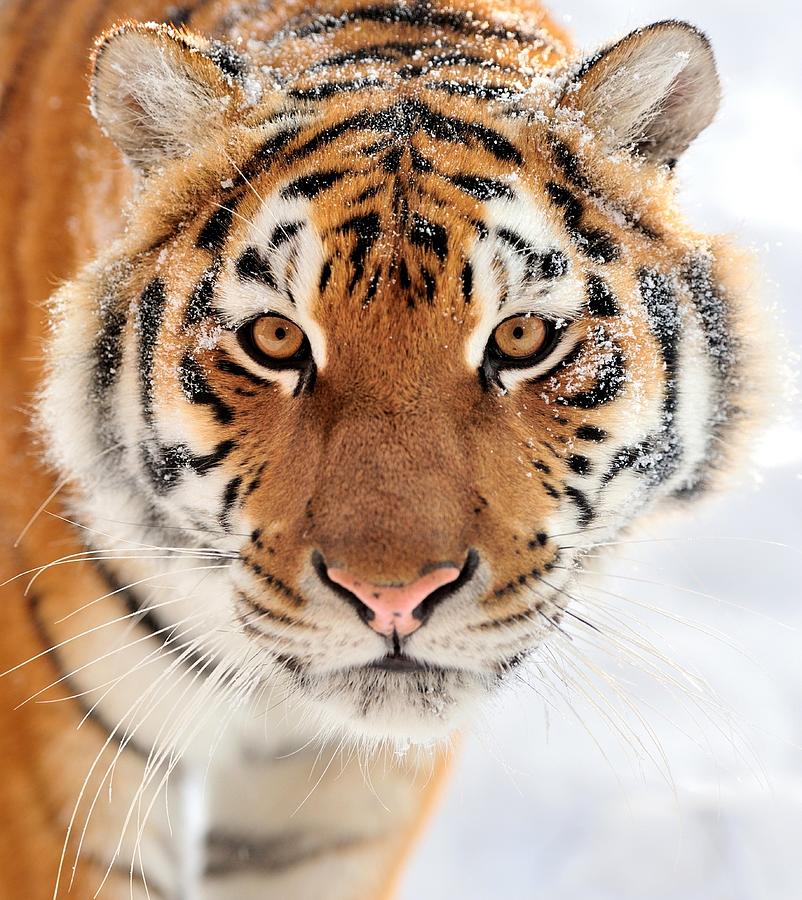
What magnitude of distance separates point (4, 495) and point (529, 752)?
1.14 metres

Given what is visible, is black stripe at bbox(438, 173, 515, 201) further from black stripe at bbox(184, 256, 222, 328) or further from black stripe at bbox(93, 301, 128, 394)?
black stripe at bbox(93, 301, 128, 394)

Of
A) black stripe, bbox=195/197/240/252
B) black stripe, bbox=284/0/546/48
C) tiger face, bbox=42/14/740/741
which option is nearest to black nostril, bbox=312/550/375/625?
tiger face, bbox=42/14/740/741

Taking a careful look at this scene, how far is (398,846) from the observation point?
6.17 feet

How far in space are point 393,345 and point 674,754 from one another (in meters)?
1.36

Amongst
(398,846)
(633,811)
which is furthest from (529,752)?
(398,846)

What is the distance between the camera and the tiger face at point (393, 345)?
1.16 m

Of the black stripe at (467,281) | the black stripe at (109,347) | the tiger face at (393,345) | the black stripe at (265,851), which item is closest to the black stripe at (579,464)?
the tiger face at (393,345)

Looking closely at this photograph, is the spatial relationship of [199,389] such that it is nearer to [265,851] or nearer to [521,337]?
[521,337]

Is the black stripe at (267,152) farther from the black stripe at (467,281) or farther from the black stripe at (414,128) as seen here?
the black stripe at (467,281)

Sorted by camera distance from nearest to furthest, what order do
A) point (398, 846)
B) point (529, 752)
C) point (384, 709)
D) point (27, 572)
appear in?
point (384, 709), point (27, 572), point (398, 846), point (529, 752)

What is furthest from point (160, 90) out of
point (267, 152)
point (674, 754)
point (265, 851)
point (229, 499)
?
point (674, 754)

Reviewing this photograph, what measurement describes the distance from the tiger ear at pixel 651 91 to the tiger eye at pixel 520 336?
31cm

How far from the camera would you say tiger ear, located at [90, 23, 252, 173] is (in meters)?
1.37

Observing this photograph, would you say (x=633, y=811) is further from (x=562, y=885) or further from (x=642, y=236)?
(x=642, y=236)
